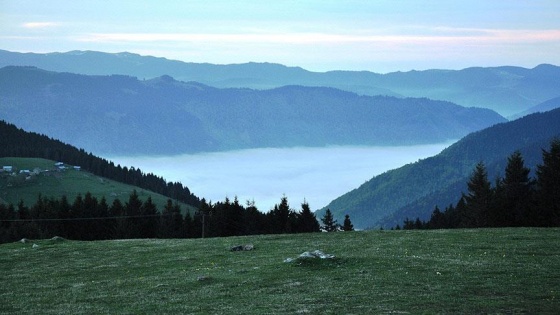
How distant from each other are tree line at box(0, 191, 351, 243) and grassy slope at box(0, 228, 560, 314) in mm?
46054

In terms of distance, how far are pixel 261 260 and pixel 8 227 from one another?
7901 centimetres

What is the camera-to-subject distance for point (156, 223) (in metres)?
112

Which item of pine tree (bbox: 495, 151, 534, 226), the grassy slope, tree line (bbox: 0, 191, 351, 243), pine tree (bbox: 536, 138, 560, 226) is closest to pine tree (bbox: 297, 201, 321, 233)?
tree line (bbox: 0, 191, 351, 243)

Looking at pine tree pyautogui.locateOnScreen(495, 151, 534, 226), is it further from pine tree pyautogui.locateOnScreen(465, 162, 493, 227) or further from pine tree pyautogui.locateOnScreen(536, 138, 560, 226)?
pine tree pyautogui.locateOnScreen(465, 162, 493, 227)

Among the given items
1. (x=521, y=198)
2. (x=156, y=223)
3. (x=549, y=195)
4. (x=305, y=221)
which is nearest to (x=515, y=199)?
(x=521, y=198)

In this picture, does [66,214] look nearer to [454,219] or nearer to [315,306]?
[454,219]

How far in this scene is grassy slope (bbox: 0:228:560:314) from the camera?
2839 cm

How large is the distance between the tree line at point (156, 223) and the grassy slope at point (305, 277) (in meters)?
46.1

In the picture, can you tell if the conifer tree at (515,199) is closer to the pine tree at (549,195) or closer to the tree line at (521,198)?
the tree line at (521,198)

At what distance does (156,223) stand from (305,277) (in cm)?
8044

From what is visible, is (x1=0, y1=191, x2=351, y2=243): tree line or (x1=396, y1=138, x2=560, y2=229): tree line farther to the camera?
(x1=0, y1=191, x2=351, y2=243): tree line

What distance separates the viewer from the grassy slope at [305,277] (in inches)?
1118

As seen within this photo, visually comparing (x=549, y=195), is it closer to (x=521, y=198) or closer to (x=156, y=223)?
(x=521, y=198)

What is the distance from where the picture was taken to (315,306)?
91.7 feet
